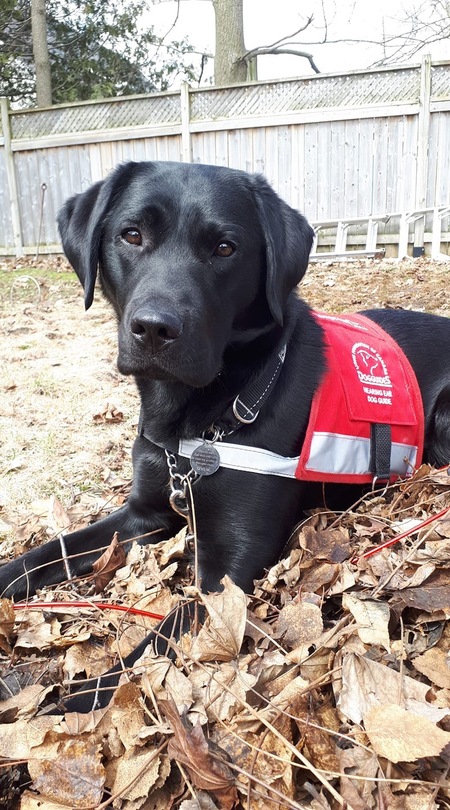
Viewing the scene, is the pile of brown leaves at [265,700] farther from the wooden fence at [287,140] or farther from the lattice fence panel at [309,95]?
the lattice fence panel at [309,95]

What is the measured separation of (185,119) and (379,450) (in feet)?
30.8

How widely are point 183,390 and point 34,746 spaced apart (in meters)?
1.18

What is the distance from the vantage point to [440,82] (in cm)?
915

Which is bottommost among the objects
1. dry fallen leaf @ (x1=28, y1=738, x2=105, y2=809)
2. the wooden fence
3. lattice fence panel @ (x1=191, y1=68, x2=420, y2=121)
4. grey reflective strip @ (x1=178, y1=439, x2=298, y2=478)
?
dry fallen leaf @ (x1=28, y1=738, x2=105, y2=809)

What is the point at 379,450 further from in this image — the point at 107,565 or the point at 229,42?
the point at 229,42

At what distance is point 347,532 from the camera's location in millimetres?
2047

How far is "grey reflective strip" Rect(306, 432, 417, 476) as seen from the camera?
6.99ft

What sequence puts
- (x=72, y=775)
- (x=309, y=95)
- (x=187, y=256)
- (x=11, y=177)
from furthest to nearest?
(x=11, y=177) < (x=309, y=95) < (x=187, y=256) < (x=72, y=775)

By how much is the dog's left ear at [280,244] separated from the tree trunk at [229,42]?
11016mm

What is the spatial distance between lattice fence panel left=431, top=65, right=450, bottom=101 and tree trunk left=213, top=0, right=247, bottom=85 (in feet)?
13.6

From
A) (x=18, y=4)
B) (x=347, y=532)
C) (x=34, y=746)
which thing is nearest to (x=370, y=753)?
(x=34, y=746)

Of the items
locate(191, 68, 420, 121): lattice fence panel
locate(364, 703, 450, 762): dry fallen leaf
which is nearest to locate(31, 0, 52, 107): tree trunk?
locate(191, 68, 420, 121): lattice fence panel

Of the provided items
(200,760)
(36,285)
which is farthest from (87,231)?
(36,285)

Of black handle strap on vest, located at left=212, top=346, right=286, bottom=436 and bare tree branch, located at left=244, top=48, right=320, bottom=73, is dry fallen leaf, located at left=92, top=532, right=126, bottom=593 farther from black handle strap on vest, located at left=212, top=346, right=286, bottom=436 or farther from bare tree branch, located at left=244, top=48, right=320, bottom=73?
bare tree branch, located at left=244, top=48, right=320, bottom=73
